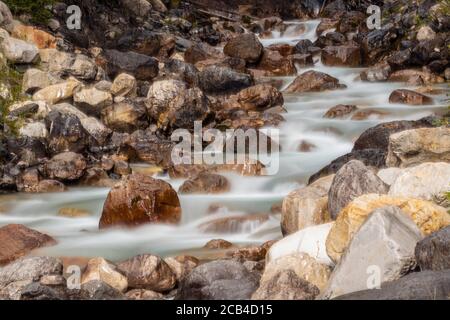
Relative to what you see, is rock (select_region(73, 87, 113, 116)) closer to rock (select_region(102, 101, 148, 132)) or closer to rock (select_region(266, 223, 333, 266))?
rock (select_region(102, 101, 148, 132))

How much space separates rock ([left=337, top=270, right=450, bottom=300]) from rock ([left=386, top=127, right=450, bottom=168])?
4.63 meters

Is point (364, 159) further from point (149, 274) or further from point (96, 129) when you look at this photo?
point (96, 129)

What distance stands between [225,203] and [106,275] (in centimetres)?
415

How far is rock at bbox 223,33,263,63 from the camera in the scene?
21141 millimetres

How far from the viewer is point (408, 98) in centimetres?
1686

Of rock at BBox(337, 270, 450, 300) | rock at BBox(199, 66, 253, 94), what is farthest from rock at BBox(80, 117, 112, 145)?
rock at BBox(337, 270, 450, 300)

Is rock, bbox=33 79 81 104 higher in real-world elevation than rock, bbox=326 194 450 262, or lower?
higher

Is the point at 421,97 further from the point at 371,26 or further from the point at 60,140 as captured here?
the point at 60,140

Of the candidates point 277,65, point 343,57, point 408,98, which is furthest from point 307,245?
point 343,57

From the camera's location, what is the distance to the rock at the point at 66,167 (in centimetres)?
1273

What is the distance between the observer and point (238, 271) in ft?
22.6

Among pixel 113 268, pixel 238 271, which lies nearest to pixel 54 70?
pixel 113 268
